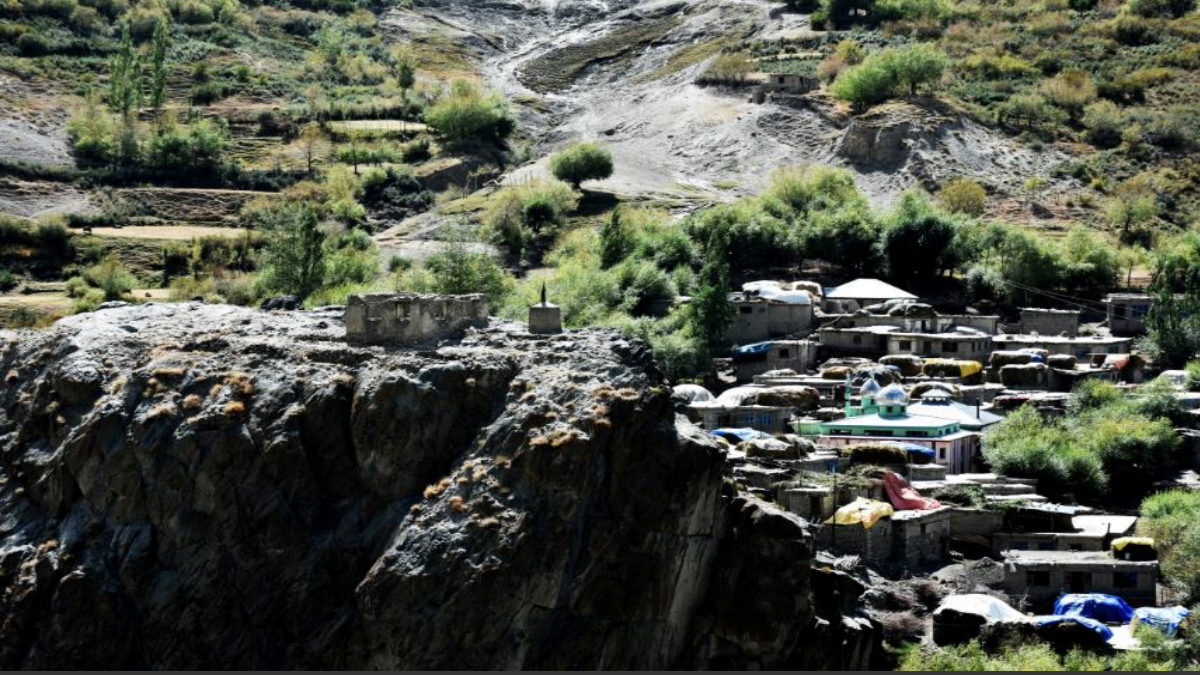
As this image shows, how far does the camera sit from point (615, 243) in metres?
107

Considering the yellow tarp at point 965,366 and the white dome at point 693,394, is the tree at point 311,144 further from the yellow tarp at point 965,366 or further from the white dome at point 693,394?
the white dome at point 693,394

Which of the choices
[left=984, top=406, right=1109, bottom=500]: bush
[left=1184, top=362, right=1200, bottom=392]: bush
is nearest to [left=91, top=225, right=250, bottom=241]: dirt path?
[left=1184, top=362, right=1200, bottom=392]: bush

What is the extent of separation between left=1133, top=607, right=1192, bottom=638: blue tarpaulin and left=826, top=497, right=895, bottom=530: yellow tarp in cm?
836

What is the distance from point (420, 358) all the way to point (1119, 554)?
22.3 m

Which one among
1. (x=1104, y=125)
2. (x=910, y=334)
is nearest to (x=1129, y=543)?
(x=910, y=334)

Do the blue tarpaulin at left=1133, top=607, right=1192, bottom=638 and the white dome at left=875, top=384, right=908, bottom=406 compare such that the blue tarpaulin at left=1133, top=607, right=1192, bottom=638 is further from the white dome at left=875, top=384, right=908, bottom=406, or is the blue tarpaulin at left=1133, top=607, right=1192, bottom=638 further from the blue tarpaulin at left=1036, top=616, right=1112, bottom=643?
the white dome at left=875, top=384, right=908, bottom=406

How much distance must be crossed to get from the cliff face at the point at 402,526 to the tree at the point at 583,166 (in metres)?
75.3

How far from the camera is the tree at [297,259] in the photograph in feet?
333

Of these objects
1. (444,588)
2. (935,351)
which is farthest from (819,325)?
(444,588)

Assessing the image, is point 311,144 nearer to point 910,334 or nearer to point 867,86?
point 867,86

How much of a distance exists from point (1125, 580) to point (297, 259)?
52951 millimetres

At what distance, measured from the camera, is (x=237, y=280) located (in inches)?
4284

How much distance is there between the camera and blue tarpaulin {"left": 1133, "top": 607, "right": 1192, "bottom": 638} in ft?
180

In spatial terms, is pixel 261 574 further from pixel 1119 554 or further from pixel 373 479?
pixel 1119 554
